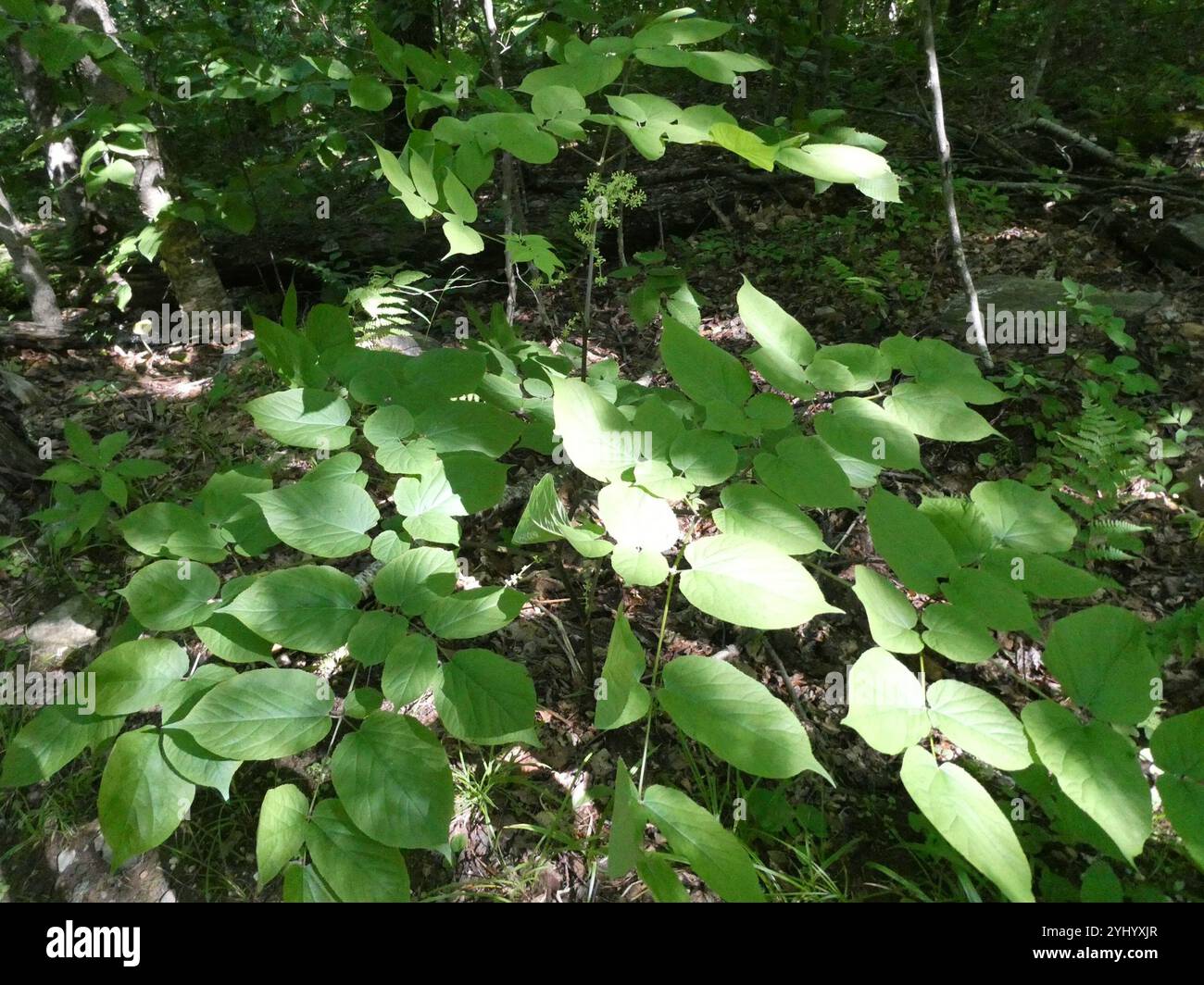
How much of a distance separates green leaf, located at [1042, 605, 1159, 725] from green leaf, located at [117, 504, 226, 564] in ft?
5.21

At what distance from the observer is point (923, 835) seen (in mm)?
1877

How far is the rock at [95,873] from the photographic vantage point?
1.94 metres

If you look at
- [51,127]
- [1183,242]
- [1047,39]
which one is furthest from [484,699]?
[1047,39]

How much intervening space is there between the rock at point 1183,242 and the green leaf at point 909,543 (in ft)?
14.8

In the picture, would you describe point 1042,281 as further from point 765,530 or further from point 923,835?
point 765,530

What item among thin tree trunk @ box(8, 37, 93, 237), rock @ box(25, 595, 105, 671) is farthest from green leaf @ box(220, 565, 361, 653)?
thin tree trunk @ box(8, 37, 93, 237)

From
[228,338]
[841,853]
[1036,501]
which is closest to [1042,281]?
[1036,501]

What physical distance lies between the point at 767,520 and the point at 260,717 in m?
0.93

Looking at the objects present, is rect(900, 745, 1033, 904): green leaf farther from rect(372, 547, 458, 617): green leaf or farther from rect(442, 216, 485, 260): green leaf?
rect(442, 216, 485, 260): green leaf

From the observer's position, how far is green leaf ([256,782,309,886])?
3.39 ft

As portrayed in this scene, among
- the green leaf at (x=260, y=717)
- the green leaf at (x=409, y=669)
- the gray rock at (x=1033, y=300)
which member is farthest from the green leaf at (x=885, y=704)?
the gray rock at (x=1033, y=300)

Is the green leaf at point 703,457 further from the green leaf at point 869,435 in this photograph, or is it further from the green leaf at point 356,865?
the green leaf at point 356,865

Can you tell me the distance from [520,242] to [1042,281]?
3.65 metres

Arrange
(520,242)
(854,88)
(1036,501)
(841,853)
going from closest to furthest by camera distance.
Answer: (1036,501) → (841,853) → (520,242) → (854,88)
